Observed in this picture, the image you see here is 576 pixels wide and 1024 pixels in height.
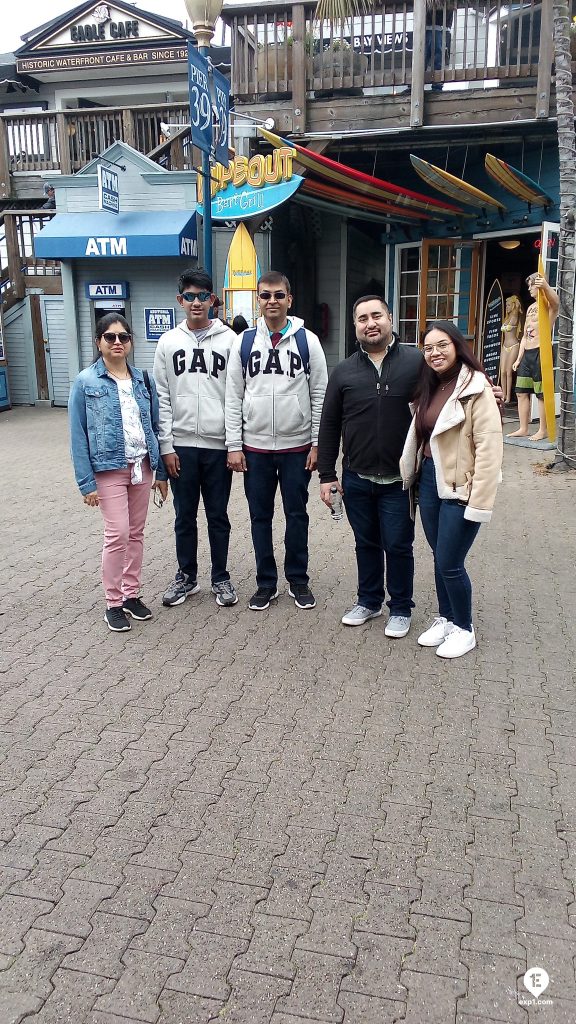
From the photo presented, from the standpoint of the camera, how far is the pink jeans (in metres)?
4.72

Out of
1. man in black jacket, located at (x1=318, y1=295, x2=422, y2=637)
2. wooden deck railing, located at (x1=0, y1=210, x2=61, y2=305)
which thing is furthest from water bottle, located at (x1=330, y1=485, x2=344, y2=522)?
wooden deck railing, located at (x1=0, y1=210, x2=61, y2=305)

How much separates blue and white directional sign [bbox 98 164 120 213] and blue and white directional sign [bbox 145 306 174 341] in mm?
1761

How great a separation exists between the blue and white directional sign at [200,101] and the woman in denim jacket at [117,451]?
343 cm

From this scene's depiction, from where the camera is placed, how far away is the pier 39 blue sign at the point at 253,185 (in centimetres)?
910

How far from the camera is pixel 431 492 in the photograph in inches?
169

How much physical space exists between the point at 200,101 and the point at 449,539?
5327 mm

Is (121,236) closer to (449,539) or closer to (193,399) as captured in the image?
(193,399)

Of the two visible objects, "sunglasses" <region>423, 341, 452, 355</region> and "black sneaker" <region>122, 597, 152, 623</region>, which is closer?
"sunglasses" <region>423, 341, 452, 355</region>

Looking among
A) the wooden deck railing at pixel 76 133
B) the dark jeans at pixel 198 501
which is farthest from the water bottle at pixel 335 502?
Answer: the wooden deck railing at pixel 76 133

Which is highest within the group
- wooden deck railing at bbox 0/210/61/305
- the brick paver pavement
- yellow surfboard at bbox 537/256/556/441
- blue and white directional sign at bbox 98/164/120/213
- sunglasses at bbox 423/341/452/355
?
blue and white directional sign at bbox 98/164/120/213

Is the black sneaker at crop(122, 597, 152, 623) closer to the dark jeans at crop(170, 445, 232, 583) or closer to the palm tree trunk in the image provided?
the dark jeans at crop(170, 445, 232, 583)

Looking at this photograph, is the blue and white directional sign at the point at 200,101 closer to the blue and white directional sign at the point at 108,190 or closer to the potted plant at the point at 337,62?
the potted plant at the point at 337,62

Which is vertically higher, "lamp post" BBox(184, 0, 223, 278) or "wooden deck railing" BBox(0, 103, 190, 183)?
"wooden deck railing" BBox(0, 103, 190, 183)

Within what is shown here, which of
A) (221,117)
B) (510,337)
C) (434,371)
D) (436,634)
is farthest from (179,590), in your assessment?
(510,337)
